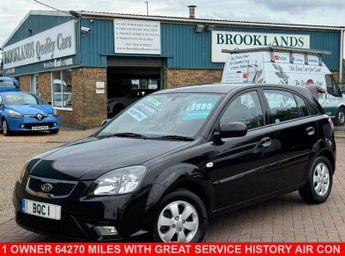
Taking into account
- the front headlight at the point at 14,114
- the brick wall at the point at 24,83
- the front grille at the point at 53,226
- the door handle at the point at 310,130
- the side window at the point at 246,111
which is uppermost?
the brick wall at the point at 24,83

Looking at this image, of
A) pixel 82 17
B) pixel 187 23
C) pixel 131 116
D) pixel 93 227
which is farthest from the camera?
pixel 187 23

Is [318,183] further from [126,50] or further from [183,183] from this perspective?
[126,50]

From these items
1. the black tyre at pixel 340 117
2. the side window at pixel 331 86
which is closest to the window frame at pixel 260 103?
the side window at pixel 331 86

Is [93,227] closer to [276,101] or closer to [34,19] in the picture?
[276,101]

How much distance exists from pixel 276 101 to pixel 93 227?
290cm

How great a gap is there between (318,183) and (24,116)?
452 inches

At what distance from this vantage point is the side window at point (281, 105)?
5840 mm

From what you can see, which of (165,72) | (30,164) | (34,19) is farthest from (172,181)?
(34,19)

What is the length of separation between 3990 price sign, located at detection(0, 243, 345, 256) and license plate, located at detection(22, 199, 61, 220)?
0.28 m

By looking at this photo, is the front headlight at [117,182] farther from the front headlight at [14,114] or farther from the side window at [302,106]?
the front headlight at [14,114]

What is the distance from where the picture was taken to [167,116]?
5.33 meters

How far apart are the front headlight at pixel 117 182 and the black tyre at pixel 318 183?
2865 millimetres

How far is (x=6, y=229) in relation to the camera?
5477mm

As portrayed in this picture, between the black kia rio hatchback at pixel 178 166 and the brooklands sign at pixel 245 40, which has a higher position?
the brooklands sign at pixel 245 40
